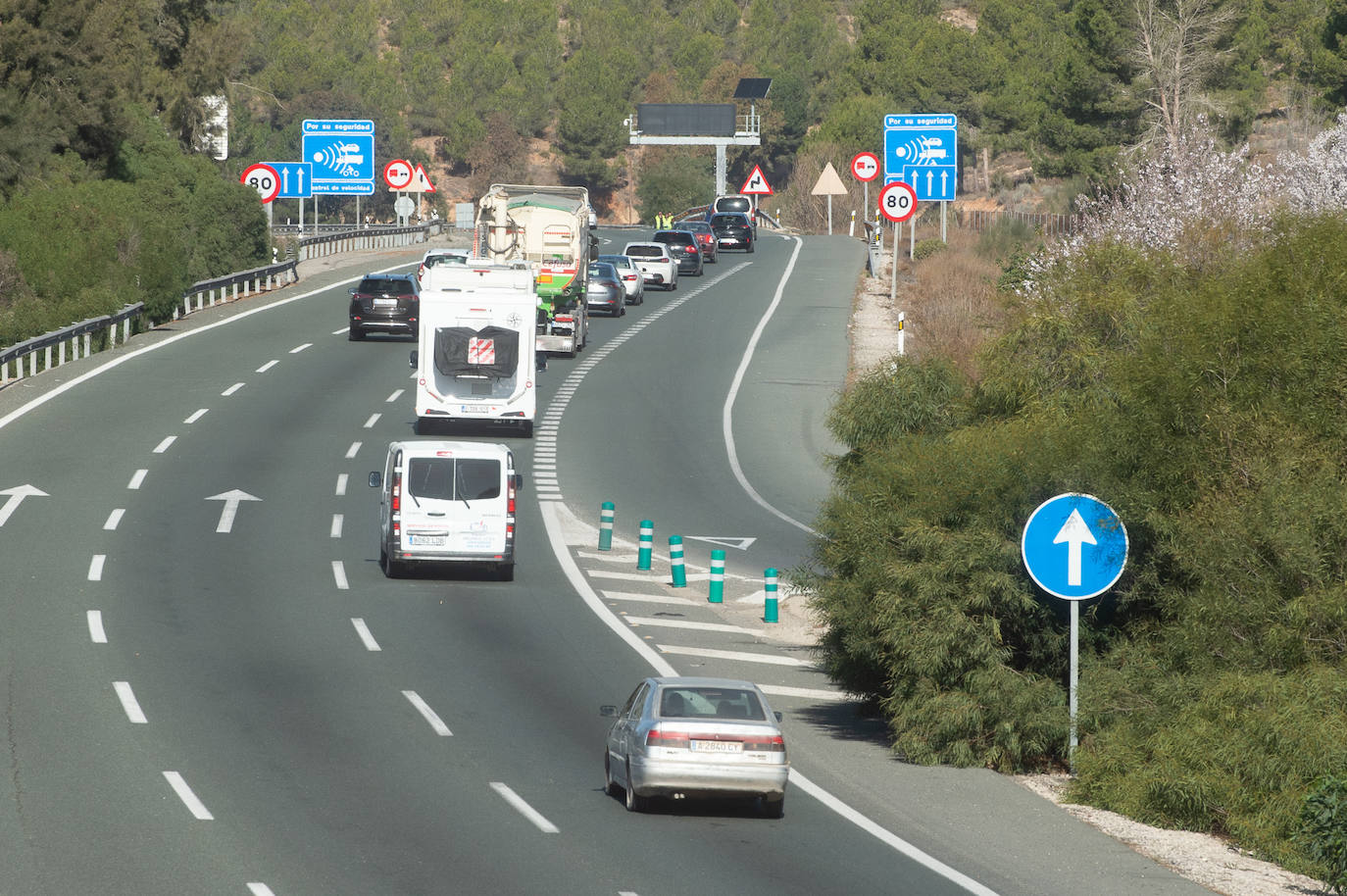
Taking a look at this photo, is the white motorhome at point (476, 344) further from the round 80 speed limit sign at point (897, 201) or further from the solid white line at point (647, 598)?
the round 80 speed limit sign at point (897, 201)

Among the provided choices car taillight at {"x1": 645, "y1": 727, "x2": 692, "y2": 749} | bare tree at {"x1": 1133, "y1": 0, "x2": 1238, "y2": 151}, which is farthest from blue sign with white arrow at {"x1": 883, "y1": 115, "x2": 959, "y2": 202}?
car taillight at {"x1": 645, "y1": 727, "x2": 692, "y2": 749}

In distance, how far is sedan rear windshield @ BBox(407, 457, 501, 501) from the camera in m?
25.7

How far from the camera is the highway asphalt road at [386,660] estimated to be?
44.5 ft

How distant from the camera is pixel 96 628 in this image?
21.8 meters

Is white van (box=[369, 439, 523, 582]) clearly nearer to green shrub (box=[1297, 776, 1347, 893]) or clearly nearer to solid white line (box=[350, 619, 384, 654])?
solid white line (box=[350, 619, 384, 654])

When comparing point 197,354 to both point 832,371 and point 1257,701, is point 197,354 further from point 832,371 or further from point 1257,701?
point 1257,701

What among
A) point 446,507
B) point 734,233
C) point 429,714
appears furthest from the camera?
point 734,233

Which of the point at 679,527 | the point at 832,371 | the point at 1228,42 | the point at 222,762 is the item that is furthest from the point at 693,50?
the point at 222,762

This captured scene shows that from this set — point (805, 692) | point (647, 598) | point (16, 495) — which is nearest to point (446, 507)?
point (647, 598)

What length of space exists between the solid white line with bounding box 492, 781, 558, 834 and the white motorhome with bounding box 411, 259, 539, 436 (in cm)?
1947

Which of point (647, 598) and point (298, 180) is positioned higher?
point (298, 180)

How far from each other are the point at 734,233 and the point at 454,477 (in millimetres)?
55804

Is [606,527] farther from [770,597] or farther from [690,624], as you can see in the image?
[690,624]

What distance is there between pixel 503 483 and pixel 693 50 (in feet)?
458
